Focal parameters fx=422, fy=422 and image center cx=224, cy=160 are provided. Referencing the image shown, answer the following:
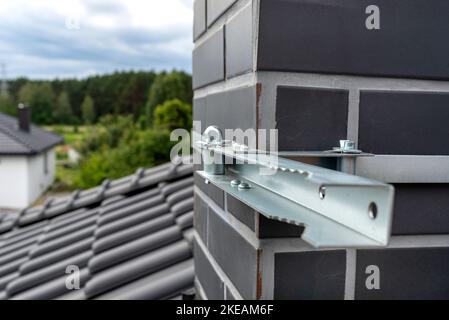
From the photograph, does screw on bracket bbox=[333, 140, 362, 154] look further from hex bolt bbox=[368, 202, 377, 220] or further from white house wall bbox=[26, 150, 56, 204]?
white house wall bbox=[26, 150, 56, 204]

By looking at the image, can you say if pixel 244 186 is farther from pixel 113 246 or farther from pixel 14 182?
pixel 14 182

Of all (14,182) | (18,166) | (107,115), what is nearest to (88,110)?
(107,115)

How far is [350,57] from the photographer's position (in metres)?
0.92

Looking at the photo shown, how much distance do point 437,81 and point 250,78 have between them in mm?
440

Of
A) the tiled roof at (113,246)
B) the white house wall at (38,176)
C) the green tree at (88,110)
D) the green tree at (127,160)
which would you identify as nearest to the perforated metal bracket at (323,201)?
the tiled roof at (113,246)

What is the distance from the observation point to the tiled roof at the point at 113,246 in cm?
214

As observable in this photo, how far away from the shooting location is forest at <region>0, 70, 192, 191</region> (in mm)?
20938

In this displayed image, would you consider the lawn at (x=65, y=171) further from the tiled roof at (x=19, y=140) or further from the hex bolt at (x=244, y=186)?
the hex bolt at (x=244, y=186)

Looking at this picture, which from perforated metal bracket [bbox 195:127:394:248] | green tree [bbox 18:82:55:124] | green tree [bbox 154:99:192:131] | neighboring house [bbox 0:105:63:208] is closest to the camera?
perforated metal bracket [bbox 195:127:394:248]

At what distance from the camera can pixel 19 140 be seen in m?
19.9

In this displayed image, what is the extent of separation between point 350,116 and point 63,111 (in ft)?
149

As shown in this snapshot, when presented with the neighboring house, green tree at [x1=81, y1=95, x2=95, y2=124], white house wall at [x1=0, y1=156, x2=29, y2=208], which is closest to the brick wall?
the neighboring house

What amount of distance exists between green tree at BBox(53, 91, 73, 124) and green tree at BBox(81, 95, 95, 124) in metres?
1.40
